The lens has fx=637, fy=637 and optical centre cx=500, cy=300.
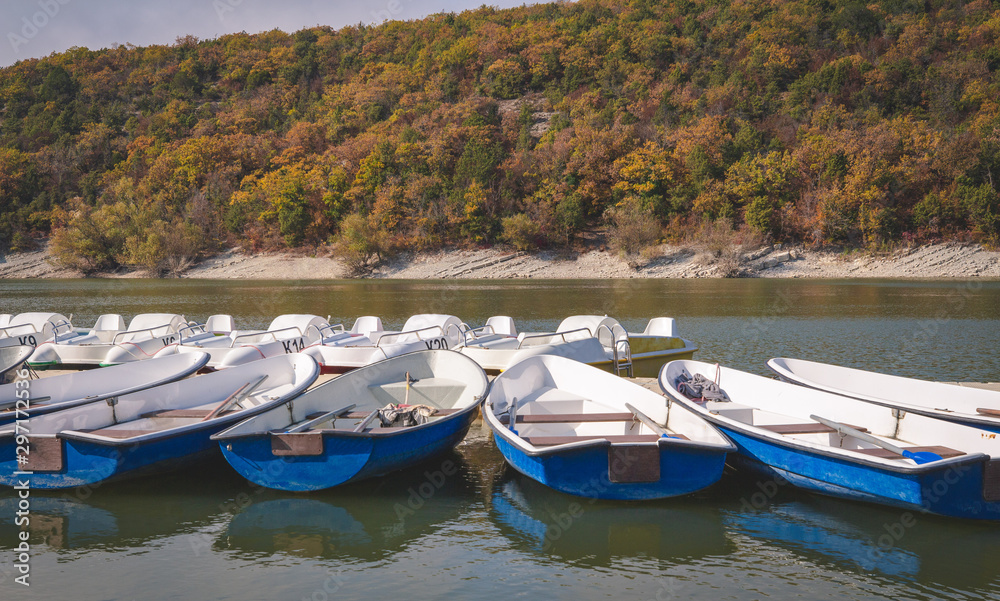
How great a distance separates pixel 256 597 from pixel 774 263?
58060 millimetres

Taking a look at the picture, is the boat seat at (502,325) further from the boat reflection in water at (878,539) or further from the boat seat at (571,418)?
the boat reflection in water at (878,539)

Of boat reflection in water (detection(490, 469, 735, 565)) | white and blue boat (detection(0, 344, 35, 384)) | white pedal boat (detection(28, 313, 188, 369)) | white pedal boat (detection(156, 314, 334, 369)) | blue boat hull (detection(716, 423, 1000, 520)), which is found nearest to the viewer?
blue boat hull (detection(716, 423, 1000, 520))

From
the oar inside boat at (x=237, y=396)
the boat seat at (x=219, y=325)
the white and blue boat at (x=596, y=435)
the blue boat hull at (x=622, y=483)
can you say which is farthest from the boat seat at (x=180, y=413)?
the boat seat at (x=219, y=325)

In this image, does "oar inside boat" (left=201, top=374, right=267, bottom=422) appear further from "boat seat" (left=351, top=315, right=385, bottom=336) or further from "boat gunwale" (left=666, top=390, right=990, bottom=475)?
"boat seat" (left=351, top=315, right=385, bottom=336)

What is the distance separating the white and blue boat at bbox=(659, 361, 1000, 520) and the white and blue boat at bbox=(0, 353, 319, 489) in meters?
6.44

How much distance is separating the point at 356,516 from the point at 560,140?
73342mm

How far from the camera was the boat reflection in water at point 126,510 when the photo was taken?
7.18m

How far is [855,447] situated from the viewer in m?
8.15

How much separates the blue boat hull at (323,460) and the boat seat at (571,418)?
1753 millimetres

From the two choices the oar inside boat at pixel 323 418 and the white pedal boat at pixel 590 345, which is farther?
the white pedal boat at pixel 590 345

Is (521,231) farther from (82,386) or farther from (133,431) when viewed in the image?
(133,431)

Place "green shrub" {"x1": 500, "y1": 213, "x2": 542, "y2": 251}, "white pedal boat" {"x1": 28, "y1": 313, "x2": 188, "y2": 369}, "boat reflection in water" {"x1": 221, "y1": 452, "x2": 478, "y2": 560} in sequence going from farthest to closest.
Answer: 1. "green shrub" {"x1": 500, "y1": 213, "x2": 542, "y2": 251}
2. "white pedal boat" {"x1": 28, "y1": 313, "x2": 188, "y2": 369}
3. "boat reflection in water" {"x1": 221, "y1": 452, "x2": 478, "y2": 560}

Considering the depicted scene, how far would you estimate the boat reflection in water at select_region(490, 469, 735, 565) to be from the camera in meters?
6.81

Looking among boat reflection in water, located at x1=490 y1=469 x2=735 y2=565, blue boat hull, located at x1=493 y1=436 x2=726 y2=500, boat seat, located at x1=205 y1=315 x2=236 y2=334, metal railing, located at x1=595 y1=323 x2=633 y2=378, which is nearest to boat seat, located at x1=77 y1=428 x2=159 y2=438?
boat reflection in water, located at x1=490 y1=469 x2=735 y2=565
